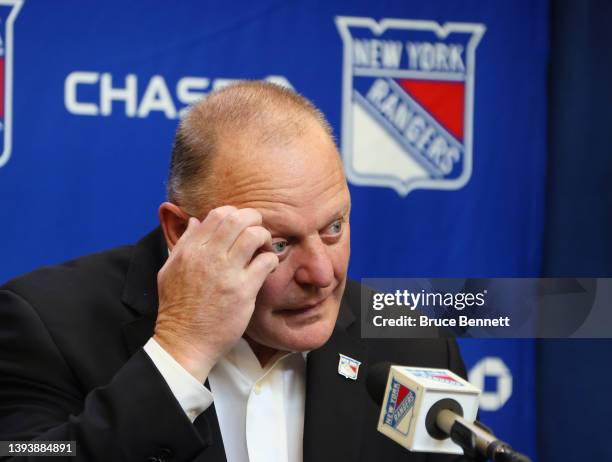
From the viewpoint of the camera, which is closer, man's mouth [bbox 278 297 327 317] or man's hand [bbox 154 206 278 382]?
man's hand [bbox 154 206 278 382]

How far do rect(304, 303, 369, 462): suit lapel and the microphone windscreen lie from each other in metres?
0.45

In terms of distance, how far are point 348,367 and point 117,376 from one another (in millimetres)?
607

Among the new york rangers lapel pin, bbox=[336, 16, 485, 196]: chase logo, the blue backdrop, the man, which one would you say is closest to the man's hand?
the man

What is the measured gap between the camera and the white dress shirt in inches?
77.2

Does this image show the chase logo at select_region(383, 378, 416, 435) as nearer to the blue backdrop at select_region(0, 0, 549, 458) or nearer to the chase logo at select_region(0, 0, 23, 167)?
the blue backdrop at select_region(0, 0, 549, 458)

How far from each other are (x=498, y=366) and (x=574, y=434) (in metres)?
0.40

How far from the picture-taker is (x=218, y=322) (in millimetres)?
1706

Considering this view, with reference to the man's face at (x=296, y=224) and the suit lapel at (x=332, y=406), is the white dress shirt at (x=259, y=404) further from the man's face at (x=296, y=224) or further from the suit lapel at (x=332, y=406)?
the man's face at (x=296, y=224)

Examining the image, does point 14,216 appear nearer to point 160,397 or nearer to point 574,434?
point 160,397

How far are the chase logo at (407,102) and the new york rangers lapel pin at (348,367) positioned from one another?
1.44 metres

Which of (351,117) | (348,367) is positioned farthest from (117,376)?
(351,117)

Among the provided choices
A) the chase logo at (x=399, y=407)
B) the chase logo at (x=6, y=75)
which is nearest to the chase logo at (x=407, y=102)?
the chase logo at (x=6, y=75)

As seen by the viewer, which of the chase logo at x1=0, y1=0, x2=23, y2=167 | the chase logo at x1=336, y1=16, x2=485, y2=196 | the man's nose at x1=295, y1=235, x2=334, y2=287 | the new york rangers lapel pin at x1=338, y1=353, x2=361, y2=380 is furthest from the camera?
the chase logo at x1=336, y1=16, x2=485, y2=196

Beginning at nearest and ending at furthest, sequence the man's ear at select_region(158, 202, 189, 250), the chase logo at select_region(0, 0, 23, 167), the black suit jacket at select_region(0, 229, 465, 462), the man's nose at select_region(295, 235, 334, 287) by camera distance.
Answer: the black suit jacket at select_region(0, 229, 465, 462)
the man's nose at select_region(295, 235, 334, 287)
the man's ear at select_region(158, 202, 189, 250)
the chase logo at select_region(0, 0, 23, 167)
